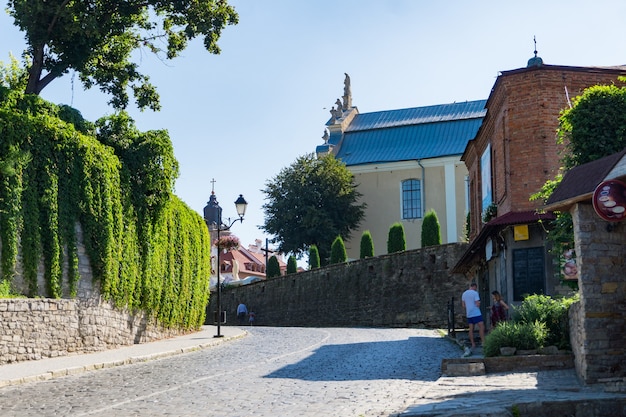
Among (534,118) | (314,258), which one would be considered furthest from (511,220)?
(314,258)

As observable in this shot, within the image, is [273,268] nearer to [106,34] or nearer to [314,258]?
[314,258]

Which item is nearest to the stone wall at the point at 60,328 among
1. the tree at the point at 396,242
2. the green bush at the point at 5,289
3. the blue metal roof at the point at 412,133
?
the green bush at the point at 5,289

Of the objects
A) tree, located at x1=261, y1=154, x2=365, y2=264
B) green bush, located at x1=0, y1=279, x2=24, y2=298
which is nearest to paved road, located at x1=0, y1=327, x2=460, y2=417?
green bush, located at x1=0, y1=279, x2=24, y2=298

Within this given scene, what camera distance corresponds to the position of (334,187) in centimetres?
5212

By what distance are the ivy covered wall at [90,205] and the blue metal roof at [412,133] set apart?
28.7 metres

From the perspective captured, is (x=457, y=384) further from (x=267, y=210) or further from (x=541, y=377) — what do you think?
(x=267, y=210)

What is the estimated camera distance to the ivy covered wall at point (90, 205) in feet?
61.2

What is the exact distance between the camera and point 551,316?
14.9 m

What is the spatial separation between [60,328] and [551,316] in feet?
37.7

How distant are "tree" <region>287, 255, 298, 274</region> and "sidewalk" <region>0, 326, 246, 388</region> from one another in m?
27.5

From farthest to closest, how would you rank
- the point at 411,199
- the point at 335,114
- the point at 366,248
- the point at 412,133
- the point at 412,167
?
the point at 335,114 → the point at 412,133 → the point at 411,199 → the point at 412,167 → the point at 366,248

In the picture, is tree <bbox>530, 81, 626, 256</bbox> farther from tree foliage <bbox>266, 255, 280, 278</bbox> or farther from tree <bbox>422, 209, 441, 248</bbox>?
tree foliage <bbox>266, 255, 280, 278</bbox>

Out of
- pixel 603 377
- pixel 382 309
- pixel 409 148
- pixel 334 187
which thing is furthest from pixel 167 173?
pixel 409 148

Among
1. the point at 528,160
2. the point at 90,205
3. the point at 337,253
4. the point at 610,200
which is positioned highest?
the point at 528,160
